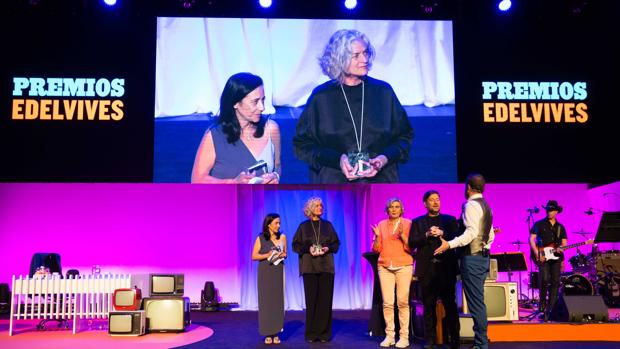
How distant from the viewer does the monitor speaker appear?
20.5 feet

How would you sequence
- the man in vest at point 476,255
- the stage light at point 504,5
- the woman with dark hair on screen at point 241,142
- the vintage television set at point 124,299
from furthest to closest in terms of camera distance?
1. the stage light at point 504,5
2. the woman with dark hair on screen at point 241,142
3. the vintage television set at point 124,299
4. the man in vest at point 476,255

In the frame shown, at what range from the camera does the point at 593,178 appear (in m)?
9.35

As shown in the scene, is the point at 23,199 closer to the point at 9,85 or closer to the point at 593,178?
the point at 9,85

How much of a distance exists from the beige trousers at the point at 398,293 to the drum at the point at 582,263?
428cm

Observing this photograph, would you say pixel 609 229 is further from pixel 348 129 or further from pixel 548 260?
pixel 348 129

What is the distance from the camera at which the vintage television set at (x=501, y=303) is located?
6484 mm

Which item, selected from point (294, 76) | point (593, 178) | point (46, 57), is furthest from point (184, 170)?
point (593, 178)

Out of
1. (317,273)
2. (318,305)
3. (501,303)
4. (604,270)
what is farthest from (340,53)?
(604,270)

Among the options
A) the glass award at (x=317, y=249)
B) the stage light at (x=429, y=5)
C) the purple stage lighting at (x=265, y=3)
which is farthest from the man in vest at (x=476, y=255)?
the purple stage lighting at (x=265, y=3)

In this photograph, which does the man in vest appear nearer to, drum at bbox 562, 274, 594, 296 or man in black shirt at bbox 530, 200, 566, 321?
man in black shirt at bbox 530, 200, 566, 321

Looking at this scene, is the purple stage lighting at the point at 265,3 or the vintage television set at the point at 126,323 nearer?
the vintage television set at the point at 126,323

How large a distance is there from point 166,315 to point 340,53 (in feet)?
14.7

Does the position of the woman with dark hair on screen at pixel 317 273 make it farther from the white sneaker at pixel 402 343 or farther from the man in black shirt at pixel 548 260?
the man in black shirt at pixel 548 260

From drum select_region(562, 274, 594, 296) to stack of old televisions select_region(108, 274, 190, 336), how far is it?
4.97m
